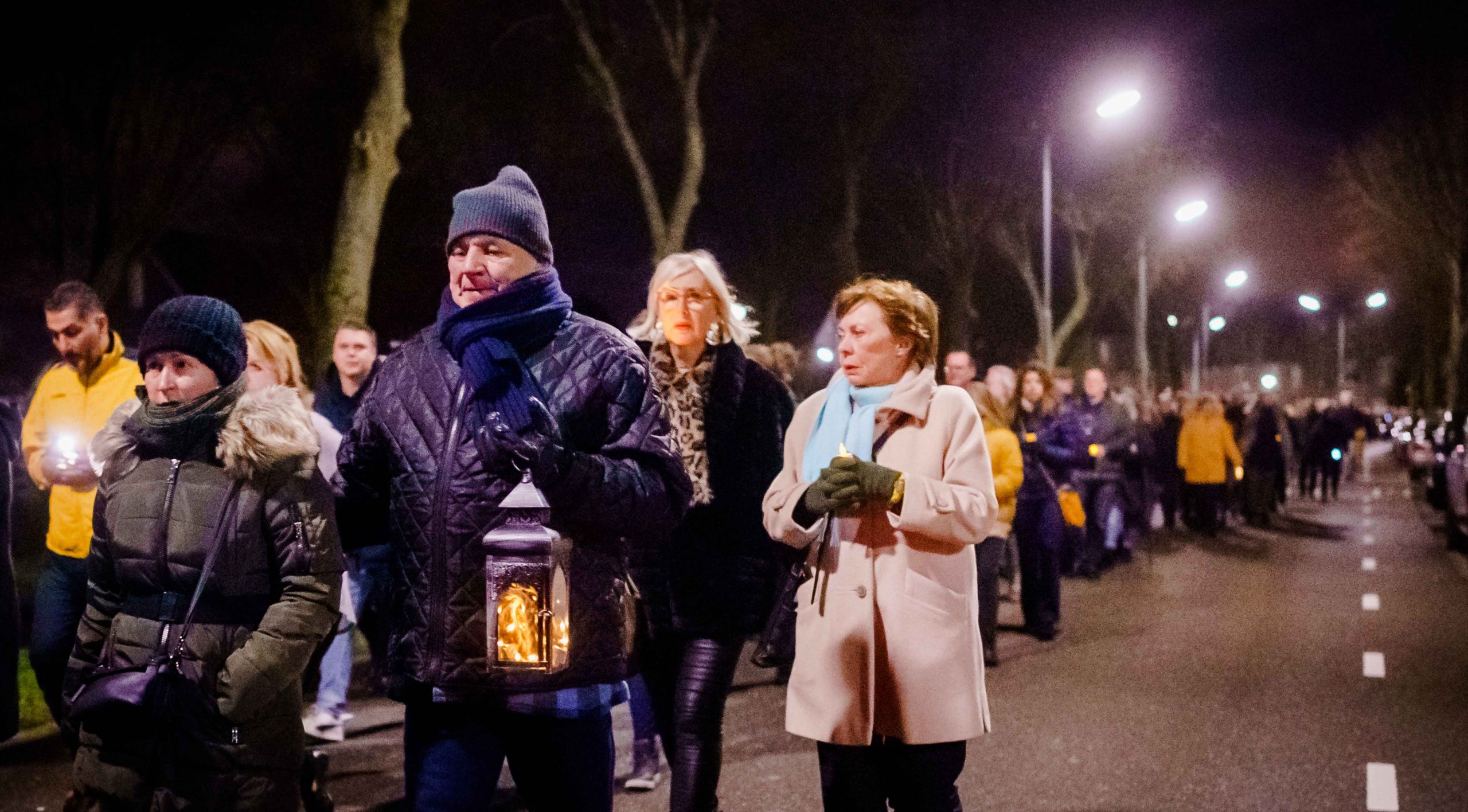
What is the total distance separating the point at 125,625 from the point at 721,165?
34.2 m

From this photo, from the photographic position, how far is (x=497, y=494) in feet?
9.28

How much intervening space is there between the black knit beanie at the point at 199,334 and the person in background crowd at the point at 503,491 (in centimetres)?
55

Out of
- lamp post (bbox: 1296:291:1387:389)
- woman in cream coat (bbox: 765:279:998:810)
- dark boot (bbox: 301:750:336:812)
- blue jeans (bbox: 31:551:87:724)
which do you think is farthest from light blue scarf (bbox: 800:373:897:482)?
lamp post (bbox: 1296:291:1387:389)

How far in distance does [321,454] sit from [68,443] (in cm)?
111

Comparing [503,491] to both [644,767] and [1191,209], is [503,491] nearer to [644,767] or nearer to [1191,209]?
[644,767]

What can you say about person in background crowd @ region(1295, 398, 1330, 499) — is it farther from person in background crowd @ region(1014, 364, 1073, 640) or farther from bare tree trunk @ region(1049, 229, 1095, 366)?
person in background crowd @ region(1014, 364, 1073, 640)

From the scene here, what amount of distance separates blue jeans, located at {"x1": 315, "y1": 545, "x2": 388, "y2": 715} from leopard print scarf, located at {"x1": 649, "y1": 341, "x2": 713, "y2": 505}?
2.25 meters

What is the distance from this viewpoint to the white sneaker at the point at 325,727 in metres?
6.57

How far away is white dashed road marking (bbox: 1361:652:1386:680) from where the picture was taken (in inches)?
346

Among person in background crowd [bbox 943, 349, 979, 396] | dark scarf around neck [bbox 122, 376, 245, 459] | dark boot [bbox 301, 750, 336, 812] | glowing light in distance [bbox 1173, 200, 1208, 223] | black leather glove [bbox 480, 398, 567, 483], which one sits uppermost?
glowing light in distance [bbox 1173, 200, 1208, 223]

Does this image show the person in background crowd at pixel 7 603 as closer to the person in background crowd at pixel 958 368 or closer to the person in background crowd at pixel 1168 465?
the person in background crowd at pixel 958 368

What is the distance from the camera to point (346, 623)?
565cm

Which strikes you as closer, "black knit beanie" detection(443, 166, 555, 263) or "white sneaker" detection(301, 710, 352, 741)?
"black knit beanie" detection(443, 166, 555, 263)

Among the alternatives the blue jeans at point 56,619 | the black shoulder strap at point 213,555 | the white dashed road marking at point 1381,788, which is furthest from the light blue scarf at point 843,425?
the blue jeans at point 56,619
